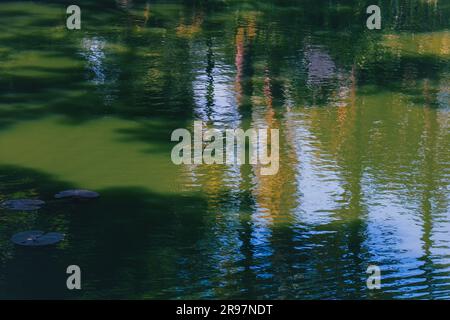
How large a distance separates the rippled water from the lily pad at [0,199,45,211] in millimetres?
142

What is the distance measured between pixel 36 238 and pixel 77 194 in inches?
49.7

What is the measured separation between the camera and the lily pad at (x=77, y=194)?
390 inches

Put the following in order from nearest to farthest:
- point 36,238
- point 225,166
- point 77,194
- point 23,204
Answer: point 36,238 < point 23,204 < point 77,194 < point 225,166

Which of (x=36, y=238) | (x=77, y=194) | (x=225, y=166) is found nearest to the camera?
(x=36, y=238)

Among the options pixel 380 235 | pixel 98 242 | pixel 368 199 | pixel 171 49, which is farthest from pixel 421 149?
pixel 171 49

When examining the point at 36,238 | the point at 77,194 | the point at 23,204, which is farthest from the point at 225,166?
the point at 36,238

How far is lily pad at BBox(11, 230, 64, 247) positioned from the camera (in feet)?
28.5

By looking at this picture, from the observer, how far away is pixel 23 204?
961 centimetres

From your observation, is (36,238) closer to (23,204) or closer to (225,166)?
(23,204)

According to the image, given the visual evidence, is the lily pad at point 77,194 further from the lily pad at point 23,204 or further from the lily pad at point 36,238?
the lily pad at point 36,238

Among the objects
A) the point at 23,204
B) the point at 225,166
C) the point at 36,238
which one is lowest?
the point at 36,238

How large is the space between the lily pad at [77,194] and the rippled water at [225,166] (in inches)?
4.7

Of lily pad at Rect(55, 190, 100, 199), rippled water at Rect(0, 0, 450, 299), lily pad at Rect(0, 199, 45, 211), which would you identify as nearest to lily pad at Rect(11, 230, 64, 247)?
rippled water at Rect(0, 0, 450, 299)

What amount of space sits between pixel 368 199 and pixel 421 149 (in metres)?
2.09
